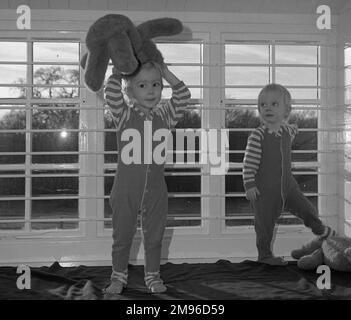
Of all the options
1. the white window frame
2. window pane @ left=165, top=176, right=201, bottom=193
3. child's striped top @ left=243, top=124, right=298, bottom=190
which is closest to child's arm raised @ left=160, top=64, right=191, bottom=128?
child's striped top @ left=243, top=124, right=298, bottom=190

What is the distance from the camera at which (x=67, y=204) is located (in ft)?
9.61

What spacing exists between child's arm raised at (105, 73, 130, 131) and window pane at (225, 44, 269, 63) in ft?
3.66

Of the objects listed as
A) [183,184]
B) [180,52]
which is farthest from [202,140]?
[180,52]

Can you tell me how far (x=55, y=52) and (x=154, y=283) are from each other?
1.56m

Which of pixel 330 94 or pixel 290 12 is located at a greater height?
pixel 290 12

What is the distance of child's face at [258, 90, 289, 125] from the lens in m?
2.49

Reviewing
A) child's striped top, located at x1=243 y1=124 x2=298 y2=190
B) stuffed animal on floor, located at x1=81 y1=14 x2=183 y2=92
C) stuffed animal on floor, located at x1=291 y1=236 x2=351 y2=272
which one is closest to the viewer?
stuffed animal on floor, located at x1=81 y1=14 x2=183 y2=92

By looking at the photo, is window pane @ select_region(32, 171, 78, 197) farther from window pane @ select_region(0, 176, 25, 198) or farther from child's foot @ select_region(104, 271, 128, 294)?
child's foot @ select_region(104, 271, 128, 294)

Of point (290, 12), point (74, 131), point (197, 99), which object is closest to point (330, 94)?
point (290, 12)

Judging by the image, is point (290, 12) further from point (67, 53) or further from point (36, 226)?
point (36, 226)

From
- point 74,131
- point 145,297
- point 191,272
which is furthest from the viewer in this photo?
point 74,131

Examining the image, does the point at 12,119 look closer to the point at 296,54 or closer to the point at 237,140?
the point at 237,140

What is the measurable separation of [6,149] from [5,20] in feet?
2.42
